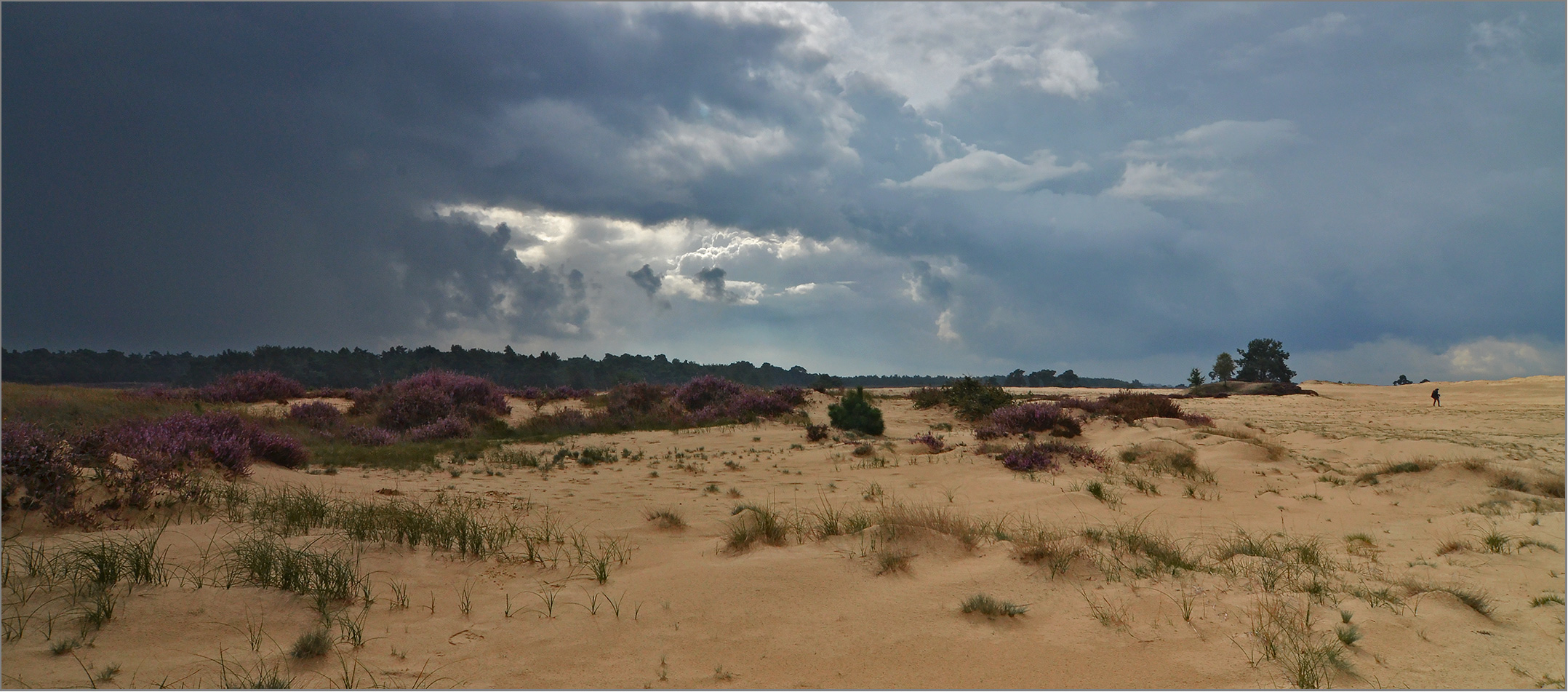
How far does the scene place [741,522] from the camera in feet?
23.3

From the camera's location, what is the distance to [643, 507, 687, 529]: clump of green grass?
7.52m

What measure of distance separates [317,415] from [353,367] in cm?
3398

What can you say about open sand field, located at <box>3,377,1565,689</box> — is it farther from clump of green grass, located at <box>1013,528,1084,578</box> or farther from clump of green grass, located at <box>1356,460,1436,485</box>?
clump of green grass, located at <box>1356,460,1436,485</box>

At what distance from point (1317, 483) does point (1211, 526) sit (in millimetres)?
4502

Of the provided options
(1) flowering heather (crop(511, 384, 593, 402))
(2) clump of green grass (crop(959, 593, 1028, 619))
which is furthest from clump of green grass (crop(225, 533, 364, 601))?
(1) flowering heather (crop(511, 384, 593, 402))

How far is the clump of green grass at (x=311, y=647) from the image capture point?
389cm

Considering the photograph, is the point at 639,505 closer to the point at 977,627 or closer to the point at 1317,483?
the point at 977,627

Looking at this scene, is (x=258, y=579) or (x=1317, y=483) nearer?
(x=258, y=579)

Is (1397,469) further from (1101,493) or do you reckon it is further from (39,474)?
(39,474)

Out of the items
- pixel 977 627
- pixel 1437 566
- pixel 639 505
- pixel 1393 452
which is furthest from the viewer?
pixel 1393 452

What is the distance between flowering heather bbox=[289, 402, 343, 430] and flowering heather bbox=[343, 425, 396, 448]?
4.69 ft

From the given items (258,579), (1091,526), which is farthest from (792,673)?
(1091,526)

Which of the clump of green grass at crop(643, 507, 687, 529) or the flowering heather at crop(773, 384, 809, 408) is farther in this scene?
the flowering heather at crop(773, 384, 809, 408)

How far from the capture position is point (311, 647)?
3.90 metres
